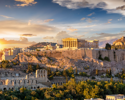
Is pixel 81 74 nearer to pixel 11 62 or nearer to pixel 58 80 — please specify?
pixel 58 80

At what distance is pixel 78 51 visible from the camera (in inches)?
2005

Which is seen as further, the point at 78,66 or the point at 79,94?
the point at 78,66

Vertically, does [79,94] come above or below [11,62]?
below

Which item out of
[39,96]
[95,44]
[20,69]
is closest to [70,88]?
[39,96]

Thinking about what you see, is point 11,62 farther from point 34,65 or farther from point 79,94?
point 79,94

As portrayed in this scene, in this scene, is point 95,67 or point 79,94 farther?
point 95,67

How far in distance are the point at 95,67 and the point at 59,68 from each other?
35.4 feet

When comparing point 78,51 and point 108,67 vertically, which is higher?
point 78,51

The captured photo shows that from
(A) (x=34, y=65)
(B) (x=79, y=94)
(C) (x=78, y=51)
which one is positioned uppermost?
(C) (x=78, y=51)

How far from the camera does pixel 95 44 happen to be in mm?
63969

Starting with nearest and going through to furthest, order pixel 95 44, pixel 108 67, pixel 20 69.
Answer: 1. pixel 20 69
2. pixel 108 67
3. pixel 95 44

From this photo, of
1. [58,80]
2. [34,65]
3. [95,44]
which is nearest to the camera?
[58,80]

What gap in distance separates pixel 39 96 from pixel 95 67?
86.9ft

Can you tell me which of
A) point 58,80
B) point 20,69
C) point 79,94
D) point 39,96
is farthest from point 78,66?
point 39,96
